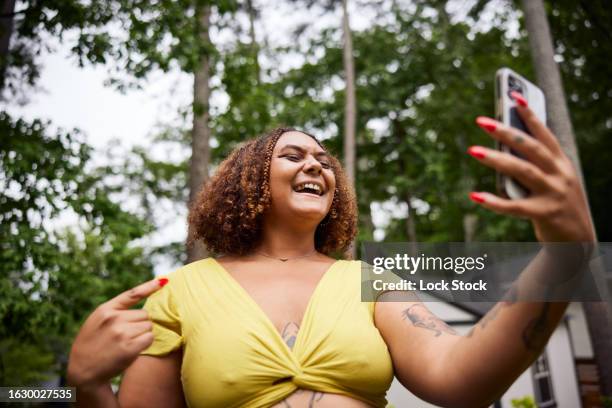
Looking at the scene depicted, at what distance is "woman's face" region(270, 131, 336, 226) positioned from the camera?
195 centimetres

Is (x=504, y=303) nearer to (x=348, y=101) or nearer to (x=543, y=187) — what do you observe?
(x=543, y=187)

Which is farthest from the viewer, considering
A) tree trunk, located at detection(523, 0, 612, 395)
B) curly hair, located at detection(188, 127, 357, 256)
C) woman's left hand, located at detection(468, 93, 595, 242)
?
tree trunk, located at detection(523, 0, 612, 395)

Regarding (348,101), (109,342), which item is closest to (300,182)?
(109,342)

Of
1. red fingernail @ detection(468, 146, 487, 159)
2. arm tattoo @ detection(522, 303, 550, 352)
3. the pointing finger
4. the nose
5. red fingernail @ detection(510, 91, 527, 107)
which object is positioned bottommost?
arm tattoo @ detection(522, 303, 550, 352)

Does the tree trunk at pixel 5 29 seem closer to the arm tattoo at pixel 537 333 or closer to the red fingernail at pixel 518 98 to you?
the red fingernail at pixel 518 98

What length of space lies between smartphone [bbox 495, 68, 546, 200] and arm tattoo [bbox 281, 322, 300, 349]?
3.06 feet

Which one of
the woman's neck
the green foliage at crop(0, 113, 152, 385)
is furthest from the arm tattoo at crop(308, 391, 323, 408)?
the green foliage at crop(0, 113, 152, 385)

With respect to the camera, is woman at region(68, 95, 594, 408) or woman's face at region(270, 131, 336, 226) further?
woman's face at region(270, 131, 336, 226)

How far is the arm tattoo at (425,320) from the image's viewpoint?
1499mm

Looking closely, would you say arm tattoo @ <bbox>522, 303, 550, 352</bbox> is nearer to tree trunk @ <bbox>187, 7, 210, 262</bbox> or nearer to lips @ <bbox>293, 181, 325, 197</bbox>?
lips @ <bbox>293, 181, 325, 197</bbox>

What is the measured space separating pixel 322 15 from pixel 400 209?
30.5 ft

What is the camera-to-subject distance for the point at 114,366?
1.31 metres

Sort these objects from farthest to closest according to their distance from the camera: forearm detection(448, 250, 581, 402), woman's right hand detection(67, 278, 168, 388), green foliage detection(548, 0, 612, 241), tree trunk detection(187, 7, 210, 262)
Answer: green foliage detection(548, 0, 612, 241) → tree trunk detection(187, 7, 210, 262) → woman's right hand detection(67, 278, 168, 388) → forearm detection(448, 250, 581, 402)

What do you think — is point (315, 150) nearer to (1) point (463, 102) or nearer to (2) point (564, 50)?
(2) point (564, 50)
